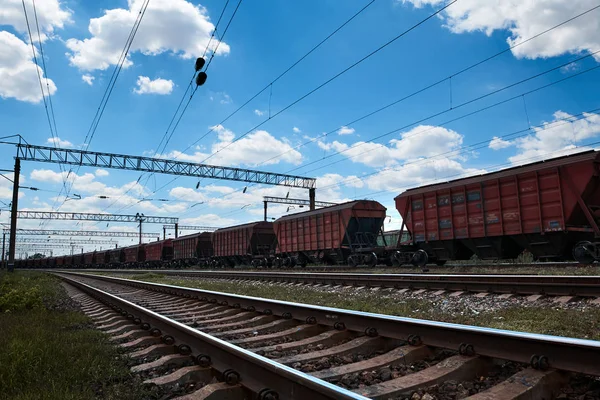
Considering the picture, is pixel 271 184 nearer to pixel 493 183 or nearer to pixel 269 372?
pixel 493 183

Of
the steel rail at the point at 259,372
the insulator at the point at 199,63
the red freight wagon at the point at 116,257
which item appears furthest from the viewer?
the red freight wagon at the point at 116,257

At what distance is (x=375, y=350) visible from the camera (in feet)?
13.8

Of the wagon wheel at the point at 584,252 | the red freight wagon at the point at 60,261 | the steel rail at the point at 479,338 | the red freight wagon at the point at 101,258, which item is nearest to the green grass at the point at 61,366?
the steel rail at the point at 479,338

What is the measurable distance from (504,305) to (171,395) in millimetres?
5835

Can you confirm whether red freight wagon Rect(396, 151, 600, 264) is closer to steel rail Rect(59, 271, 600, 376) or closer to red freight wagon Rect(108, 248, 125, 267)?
steel rail Rect(59, 271, 600, 376)

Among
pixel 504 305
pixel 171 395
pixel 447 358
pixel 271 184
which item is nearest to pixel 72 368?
pixel 171 395

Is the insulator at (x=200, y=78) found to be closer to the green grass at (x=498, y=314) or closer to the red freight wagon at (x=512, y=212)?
the green grass at (x=498, y=314)

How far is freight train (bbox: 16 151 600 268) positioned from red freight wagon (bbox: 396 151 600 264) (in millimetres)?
29

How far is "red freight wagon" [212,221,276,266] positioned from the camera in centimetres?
3027

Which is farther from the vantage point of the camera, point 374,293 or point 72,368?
point 374,293

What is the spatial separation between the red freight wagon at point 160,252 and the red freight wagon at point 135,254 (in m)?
3.15

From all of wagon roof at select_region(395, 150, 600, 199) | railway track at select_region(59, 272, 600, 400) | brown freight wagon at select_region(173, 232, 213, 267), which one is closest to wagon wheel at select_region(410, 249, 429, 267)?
wagon roof at select_region(395, 150, 600, 199)

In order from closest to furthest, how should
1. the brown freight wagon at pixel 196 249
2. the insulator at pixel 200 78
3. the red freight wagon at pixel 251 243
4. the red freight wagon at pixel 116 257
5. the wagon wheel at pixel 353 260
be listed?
1. the insulator at pixel 200 78
2. the wagon wheel at pixel 353 260
3. the red freight wagon at pixel 251 243
4. the brown freight wagon at pixel 196 249
5. the red freight wagon at pixel 116 257

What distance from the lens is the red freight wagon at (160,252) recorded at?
4653 centimetres
